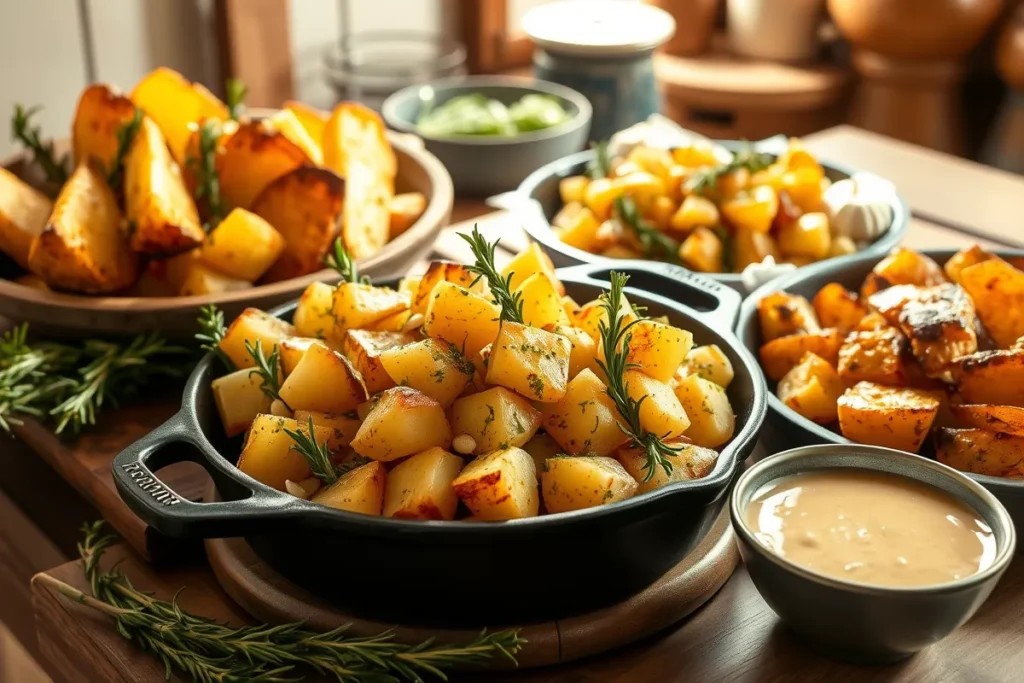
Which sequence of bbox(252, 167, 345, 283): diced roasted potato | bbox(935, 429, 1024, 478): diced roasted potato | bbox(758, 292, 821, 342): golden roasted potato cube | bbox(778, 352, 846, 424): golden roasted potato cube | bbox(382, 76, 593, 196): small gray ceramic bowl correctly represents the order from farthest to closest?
1. bbox(382, 76, 593, 196): small gray ceramic bowl
2. bbox(252, 167, 345, 283): diced roasted potato
3. bbox(758, 292, 821, 342): golden roasted potato cube
4. bbox(778, 352, 846, 424): golden roasted potato cube
5. bbox(935, 429, 1024, 478): diced roasted potato

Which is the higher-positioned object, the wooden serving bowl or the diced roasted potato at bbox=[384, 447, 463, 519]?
the diced roasted potato at bbox=[384, 447, 463, 519]

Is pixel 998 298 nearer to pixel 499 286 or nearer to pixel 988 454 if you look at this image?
pixel 988 454

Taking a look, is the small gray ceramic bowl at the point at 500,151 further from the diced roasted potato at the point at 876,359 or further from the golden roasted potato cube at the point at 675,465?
the golden roasted potato cube at the point at 675,465

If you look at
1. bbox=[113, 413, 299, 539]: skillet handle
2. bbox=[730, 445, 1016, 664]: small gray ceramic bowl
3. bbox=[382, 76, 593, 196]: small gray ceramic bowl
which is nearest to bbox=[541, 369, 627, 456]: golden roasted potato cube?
bbox=[730, 445, 1016, 664]: small gray ceramic bowl

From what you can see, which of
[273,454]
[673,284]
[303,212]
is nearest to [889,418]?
[673,284]

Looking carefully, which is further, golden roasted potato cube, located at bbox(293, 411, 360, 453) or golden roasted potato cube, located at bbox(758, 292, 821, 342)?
golden roasted potato cube, located at bbox(758, 292, 821, 342)

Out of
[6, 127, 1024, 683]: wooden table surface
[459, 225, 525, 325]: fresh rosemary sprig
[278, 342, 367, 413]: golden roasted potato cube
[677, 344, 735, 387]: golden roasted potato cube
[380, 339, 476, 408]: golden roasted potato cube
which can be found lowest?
[6, 127, 1024, 683]: wooden table surface

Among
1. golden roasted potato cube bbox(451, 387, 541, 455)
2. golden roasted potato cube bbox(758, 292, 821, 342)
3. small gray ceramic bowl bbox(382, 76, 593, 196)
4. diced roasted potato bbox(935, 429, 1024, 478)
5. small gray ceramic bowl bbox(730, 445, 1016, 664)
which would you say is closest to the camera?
small gray ceramic bowl bbox(730, 445, 1016, 664)

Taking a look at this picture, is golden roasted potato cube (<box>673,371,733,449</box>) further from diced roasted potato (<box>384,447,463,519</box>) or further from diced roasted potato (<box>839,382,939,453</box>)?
diced roasted potato (<box>384,447,463,519</box>)

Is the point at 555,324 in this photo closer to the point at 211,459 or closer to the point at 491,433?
the point at 491,433
